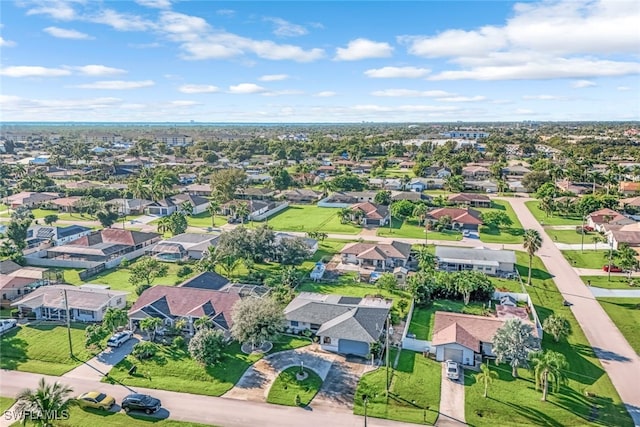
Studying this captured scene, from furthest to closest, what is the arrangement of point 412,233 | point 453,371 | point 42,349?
point 412,233 < point 42,349 < point 453,371

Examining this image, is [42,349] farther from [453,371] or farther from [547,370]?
[547,370]

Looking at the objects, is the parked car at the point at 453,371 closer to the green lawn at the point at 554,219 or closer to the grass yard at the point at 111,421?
the grass yard at the point at 111,421

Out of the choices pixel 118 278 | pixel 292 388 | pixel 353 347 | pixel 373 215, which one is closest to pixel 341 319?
pixel 353 347

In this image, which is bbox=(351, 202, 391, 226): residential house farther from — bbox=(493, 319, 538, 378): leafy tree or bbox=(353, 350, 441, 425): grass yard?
bbox=(493, 319, 538, 378): leafy tree

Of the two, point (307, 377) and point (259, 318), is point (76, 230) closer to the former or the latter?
point (259, 318)

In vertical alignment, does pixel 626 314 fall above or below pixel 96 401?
above

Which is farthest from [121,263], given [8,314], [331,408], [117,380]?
[331,408]
